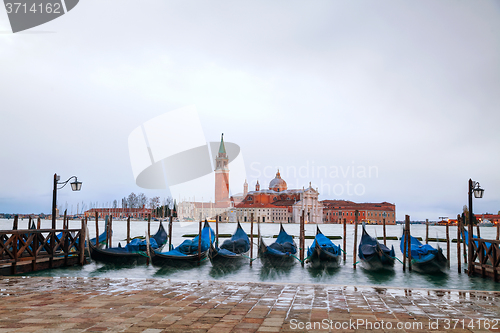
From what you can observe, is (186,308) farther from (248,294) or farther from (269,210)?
(269,210)

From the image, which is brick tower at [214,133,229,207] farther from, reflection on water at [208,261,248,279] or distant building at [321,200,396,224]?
reflection on water at [208,261,248,279]

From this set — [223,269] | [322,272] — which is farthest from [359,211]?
[223,269]

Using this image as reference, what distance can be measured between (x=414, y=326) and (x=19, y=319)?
3.35m

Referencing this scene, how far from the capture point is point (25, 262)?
7445mm

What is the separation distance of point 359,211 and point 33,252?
71615mm

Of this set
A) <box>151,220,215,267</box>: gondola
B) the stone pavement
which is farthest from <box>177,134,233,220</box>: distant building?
the stone pavement

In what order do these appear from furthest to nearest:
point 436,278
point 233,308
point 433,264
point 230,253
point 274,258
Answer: point 274,258
point 230,253
point 433,264
point 436,278
point 233,308

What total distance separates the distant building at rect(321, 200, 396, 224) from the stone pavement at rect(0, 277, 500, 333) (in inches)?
2800

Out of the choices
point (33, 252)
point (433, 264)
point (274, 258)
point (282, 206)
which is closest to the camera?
point (33, 252)

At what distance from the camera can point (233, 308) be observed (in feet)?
13.1

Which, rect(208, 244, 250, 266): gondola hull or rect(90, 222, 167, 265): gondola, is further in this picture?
rect(208, 244, 250, 266): gondola hull

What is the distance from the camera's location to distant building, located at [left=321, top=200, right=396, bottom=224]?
7469 cm

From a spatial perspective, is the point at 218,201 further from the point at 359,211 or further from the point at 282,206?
the point at 359,211

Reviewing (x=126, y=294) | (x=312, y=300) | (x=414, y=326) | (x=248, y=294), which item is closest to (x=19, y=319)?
(x=126, y=294)
